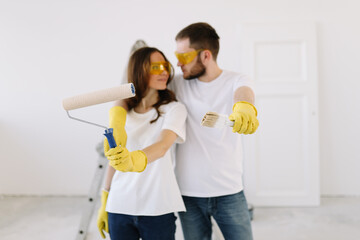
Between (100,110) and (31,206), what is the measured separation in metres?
1.22

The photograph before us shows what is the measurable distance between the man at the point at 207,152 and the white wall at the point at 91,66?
1.96 m

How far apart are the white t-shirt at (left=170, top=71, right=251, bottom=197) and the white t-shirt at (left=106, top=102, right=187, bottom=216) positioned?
4.1 inches

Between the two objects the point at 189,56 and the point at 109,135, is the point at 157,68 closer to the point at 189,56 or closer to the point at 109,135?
the point at 189,56

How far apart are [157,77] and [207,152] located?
0.41 m

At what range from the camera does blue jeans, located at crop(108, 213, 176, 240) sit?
131cm

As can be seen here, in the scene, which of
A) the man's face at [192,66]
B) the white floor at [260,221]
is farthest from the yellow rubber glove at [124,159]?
the white floor at [260,221]

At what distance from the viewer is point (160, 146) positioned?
1.25 meters

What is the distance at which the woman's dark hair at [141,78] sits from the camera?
55.1 inches

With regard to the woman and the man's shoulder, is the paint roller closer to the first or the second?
the woman

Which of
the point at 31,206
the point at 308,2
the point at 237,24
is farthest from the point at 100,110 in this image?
the point at 308,2

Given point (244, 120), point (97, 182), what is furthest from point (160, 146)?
point (97, 182)

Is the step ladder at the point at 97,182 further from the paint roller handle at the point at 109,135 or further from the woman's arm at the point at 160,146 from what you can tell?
A: the paint roller handle at the point at 109,135

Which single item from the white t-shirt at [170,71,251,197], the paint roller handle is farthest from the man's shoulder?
the paint roller handle

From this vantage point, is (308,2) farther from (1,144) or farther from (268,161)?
(1,144)
